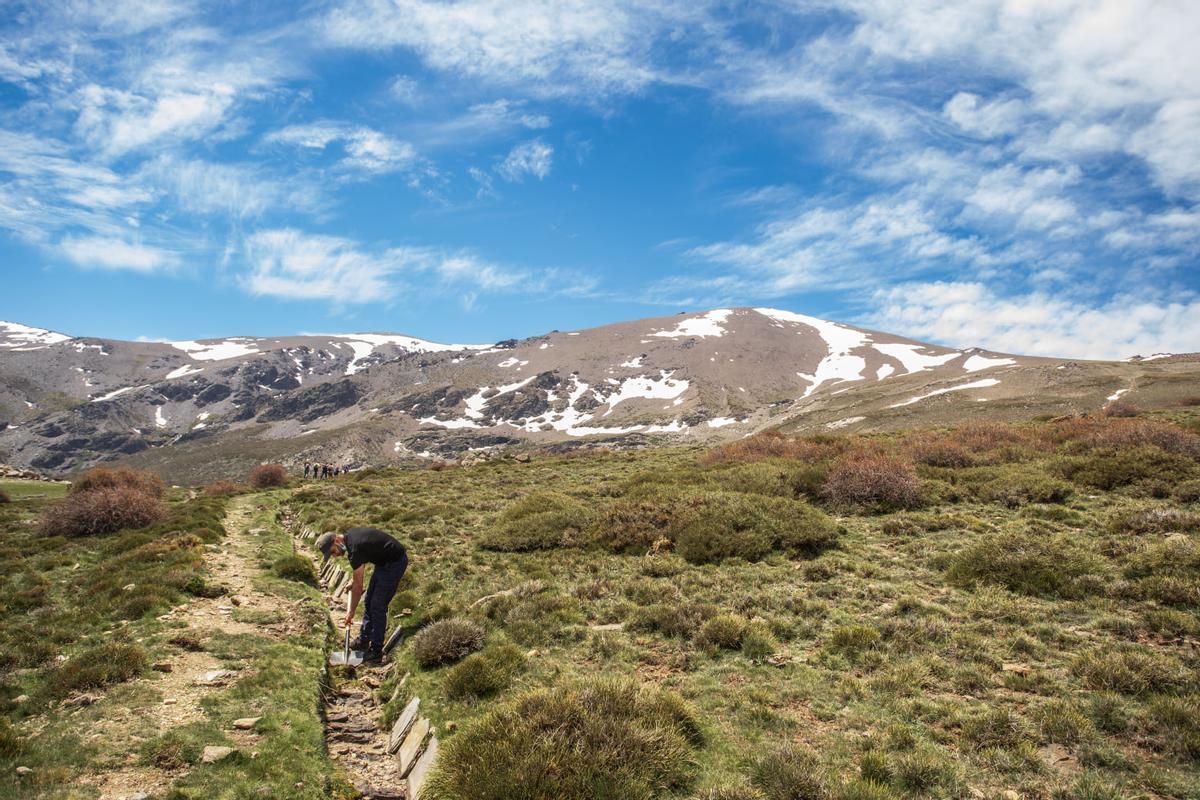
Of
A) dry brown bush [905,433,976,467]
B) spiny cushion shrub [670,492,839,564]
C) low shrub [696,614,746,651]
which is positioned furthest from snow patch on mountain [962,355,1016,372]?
low shrub [696,614,746,651]

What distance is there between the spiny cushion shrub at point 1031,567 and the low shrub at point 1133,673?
10.2ft

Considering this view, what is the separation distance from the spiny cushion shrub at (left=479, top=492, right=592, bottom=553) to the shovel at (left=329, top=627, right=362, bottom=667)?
22.7 ft

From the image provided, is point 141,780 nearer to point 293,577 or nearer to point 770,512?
point 293,577

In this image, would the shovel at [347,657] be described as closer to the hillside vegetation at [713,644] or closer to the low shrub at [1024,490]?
the hillside vegetation at [713,644]

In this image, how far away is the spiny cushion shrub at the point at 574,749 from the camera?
234 inches

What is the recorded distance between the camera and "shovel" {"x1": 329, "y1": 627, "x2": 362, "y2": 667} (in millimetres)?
11805

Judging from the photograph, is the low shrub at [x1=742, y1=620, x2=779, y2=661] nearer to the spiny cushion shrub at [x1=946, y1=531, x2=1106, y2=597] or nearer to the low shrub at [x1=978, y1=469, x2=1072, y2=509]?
the spiny cushion shrub at [x1=946, y1=531, x2=1106, y2=597]

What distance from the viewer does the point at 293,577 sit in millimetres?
18391

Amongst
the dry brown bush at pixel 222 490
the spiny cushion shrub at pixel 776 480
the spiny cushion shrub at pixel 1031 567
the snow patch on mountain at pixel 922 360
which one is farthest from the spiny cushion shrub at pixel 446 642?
the snow patch on mountain at pixel 922 360

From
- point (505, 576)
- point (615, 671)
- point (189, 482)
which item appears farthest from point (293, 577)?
point (189, 482)

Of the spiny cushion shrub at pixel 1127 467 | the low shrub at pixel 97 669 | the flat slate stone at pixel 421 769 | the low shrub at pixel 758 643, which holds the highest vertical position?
the spiny cushion shrub at pixel 1127 467

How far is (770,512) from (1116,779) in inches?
460

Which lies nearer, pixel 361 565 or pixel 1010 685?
pixel 1010 685

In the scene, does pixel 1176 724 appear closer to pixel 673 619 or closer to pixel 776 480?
pixel 673 619
